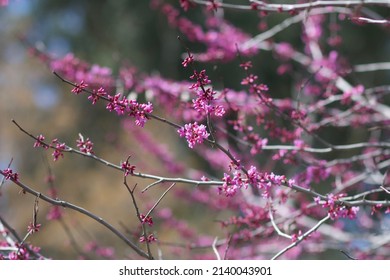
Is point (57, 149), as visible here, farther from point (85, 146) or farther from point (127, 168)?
point (127, 168)

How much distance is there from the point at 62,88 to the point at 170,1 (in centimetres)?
678

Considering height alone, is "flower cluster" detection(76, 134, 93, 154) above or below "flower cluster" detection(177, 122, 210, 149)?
above

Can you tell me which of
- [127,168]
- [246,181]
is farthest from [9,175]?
[246,181]

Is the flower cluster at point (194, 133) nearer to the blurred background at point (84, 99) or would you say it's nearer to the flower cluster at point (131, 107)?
the flower cluster at point (131, 107)

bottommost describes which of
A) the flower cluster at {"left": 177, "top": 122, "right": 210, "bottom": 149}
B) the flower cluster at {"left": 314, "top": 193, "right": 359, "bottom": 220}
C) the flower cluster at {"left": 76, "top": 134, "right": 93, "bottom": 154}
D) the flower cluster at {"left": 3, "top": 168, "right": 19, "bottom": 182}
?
the flower cluster at {"left": 3, "top": 168, "right": 19, "bottom": 182}

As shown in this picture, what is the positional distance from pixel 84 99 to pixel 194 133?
12.1 m

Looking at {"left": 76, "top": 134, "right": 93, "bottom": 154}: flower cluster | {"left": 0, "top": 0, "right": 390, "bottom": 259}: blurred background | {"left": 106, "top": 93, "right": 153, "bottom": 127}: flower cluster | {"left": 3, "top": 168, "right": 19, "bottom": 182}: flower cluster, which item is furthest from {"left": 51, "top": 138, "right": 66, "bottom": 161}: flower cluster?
{"left": 0, "top": 0, "right": 390, "bottom": 259}: blurred background

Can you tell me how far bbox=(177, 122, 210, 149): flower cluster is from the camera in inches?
80.9

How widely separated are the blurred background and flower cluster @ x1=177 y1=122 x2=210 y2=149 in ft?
12.5

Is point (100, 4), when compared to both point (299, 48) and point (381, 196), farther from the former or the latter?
point (381, 196)

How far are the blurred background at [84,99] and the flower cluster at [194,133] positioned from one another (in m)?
3.81

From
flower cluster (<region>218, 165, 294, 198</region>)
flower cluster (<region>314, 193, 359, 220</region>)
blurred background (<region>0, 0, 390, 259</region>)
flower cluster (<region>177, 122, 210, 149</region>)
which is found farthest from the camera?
blurred background (<region>0, 0, 390, 259</region>)

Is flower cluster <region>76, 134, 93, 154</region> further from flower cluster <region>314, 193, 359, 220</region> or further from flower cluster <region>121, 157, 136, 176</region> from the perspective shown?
flower cluster <region>314, 193, 359, 220</region>
